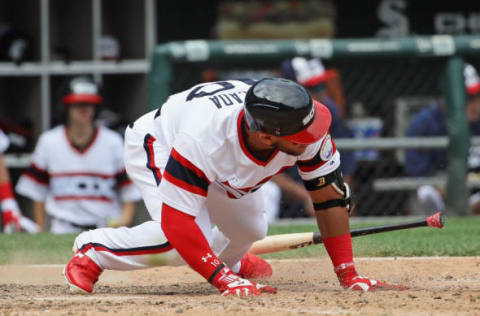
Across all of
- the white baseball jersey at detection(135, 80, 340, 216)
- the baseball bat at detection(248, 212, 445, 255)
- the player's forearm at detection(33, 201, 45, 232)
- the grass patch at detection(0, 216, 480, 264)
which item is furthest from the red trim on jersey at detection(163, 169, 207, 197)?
the player's forearm at detection(33, 201, 45, 232)

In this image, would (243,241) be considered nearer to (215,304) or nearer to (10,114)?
(215,304)

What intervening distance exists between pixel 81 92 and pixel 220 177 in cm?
369

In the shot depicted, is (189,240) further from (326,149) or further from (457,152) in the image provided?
(457,152)

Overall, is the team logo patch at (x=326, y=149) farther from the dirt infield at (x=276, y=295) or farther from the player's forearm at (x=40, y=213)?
the player's forearm at (x=40, y=213)

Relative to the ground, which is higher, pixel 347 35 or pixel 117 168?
pixel 347 35

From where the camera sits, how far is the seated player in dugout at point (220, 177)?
156 inches

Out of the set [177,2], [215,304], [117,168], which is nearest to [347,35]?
[177,2]

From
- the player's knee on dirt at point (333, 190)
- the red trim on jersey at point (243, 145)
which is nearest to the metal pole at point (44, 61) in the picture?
the player's knee on dirt at point (333, 190)

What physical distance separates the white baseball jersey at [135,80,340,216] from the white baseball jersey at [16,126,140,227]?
129 inches

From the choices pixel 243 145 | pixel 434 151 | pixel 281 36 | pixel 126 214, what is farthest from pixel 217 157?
pixel 281 36

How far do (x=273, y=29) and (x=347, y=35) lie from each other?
2.70ft

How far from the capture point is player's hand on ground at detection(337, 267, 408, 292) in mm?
4336

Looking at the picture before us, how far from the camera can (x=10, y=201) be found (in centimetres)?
746

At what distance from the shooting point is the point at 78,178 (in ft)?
25.2
